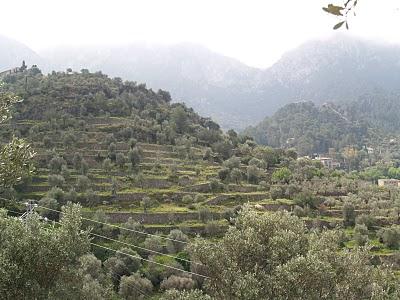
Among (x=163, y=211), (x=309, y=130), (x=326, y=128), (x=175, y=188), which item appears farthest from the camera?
(x=326, y=128)

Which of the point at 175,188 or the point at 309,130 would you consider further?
the point at 309,130

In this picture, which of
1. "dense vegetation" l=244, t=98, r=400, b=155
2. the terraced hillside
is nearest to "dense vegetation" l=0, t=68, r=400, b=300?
the terraced hillside

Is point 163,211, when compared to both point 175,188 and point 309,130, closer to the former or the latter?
point 175,188

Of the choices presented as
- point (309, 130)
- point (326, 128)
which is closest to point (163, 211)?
point (309, 130)

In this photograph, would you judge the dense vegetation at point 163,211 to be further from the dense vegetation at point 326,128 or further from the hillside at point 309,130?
the dense vegetation at point 326,128

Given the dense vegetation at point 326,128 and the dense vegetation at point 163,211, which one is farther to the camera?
the dense vegetation at point 326,128

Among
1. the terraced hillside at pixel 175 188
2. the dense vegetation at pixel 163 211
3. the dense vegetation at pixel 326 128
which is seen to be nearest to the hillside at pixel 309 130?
the dense vegetation at pixel 326 128

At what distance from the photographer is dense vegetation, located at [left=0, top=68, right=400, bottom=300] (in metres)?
16.1

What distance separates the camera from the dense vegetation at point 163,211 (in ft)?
52.9

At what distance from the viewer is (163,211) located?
50.0m

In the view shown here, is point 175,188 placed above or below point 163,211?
above

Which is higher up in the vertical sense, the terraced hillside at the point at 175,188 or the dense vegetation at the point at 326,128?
the dense vegetation at the point at 326,128

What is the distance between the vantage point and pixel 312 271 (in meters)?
17.1

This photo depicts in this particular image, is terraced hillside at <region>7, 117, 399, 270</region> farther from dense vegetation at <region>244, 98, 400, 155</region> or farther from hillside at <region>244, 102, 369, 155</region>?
dense vegetation at <region>244, 98, 400, 155</region>
